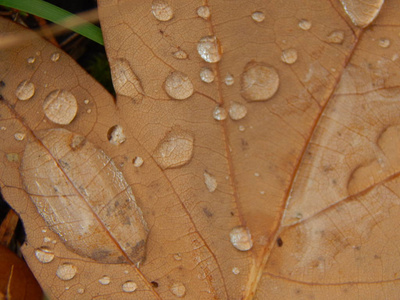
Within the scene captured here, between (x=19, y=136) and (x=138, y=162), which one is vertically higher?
(x=19, y=136)

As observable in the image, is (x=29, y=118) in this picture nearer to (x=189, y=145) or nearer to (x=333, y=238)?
(x=189, y=145)

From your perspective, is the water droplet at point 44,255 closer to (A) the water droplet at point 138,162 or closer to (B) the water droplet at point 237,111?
(A) the water droplet at point 138,162

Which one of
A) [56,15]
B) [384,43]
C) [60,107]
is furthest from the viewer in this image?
[56,15]

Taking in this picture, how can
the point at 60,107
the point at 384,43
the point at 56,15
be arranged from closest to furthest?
the point at 384,43
the point at 60,107
the point at 56,15

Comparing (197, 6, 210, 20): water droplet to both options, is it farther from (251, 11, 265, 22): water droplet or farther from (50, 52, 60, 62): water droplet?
(50, 52, 60, 62): water droplet

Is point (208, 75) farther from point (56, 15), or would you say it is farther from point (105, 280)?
point (105, 280)

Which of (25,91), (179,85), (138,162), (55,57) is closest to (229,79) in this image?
(179,85)
